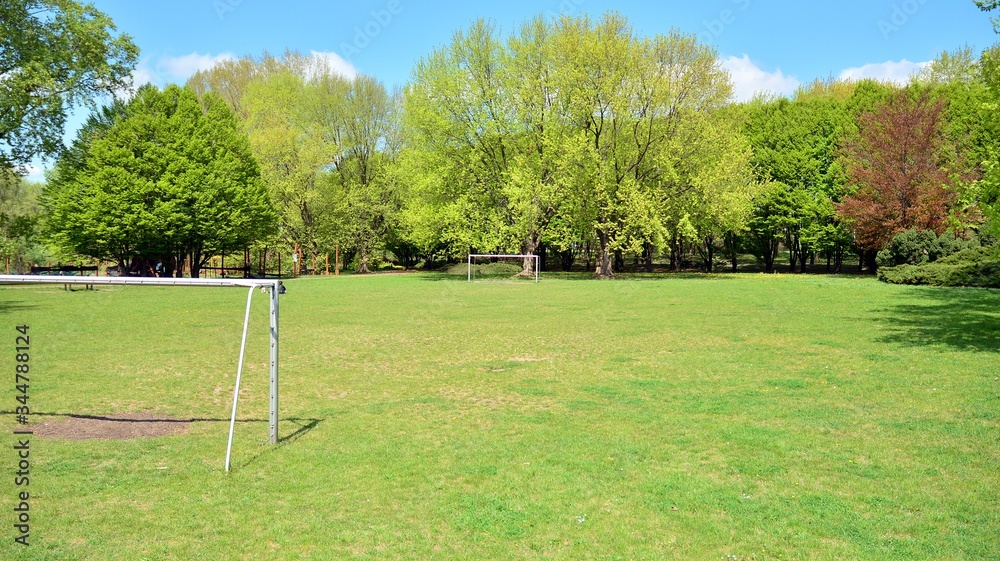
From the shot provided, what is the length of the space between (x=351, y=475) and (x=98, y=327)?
14.5 meters

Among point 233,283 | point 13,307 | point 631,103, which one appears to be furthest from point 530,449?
point 631,103

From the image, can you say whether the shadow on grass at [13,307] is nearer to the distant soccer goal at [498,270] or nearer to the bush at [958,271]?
the distant soccer goal at [498,270]

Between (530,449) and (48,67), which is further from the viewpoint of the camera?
(48,67)

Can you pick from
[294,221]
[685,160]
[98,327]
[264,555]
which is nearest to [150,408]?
[264,555]

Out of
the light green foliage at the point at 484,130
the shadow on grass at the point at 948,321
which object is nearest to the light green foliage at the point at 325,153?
the light green foliage at the point at 484,130

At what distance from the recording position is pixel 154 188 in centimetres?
3862

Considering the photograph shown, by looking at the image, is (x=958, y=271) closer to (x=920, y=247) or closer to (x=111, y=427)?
(x=920, y=247)

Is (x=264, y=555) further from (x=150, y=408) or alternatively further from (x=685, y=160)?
(x=685, y=160)

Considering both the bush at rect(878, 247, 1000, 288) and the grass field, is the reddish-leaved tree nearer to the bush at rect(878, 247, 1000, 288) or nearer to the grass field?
the bush at rect(878, 247, 1000, 288)

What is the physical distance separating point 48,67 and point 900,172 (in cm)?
4588

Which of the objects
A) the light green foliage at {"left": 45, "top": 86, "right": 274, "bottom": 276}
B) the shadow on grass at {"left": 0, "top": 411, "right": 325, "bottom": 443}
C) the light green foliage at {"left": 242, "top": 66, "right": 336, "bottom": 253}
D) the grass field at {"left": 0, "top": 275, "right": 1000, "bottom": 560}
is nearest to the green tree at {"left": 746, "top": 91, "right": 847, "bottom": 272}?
the grass field at {"left": 0, "top": 275, "right": 1000, "bottom": 560}

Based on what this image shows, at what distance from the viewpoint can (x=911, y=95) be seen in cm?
4275

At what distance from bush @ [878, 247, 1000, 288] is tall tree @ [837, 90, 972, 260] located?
225 inches

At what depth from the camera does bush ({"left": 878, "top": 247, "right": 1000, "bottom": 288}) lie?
92.4 feet
